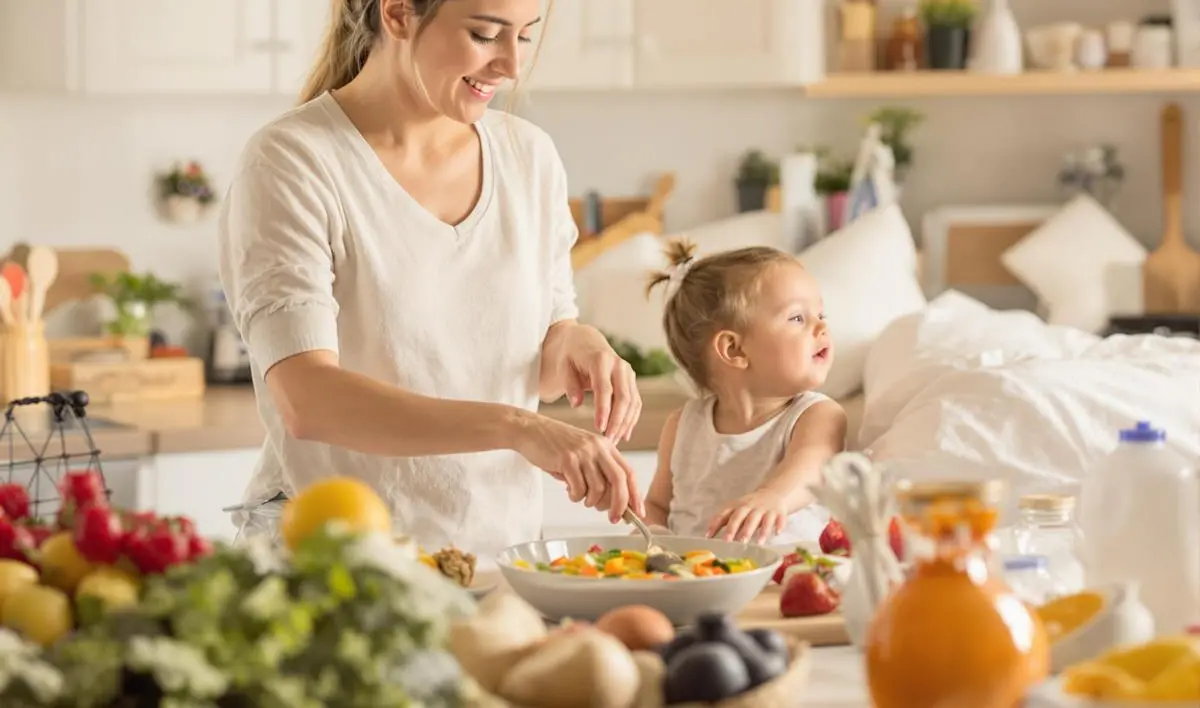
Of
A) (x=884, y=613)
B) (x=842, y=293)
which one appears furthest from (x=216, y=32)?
(x=884, y=613)

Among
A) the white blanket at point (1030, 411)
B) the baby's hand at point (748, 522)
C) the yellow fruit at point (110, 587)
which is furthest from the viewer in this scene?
the white blanket at point (1030, 411)

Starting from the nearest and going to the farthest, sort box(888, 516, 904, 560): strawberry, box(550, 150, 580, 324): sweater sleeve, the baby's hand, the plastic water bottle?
the plastic water bottle < box(888, 516, 904, 560): strawberry < the baby's hand < box(550, 150, 580, 324): sweater sleeve

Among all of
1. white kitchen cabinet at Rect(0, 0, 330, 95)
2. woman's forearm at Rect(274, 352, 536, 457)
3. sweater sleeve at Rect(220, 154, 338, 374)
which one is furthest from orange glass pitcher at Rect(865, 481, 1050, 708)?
white kitchen cabinet at Rect(0, 0, 330, 95)

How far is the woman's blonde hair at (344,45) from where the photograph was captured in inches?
81.3

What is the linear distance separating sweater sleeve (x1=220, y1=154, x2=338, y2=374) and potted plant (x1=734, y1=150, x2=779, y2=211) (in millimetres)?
2288

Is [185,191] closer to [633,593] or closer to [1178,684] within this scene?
[633,593]

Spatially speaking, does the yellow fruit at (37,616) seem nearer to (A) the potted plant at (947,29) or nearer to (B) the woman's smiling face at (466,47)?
(B) the woman's smiling face at (466,47)

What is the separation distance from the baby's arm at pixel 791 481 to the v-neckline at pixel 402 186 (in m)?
0.46

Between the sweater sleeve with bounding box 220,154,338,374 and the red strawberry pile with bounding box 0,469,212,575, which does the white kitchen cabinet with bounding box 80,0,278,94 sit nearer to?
the sweater sleeve with bounding box 220,154,338,374

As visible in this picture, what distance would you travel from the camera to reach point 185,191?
3867 mm

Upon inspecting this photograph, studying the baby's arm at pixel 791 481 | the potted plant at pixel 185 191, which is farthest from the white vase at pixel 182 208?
the baby's arm at pixel 791 481

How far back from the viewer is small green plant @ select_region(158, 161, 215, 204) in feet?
12.7

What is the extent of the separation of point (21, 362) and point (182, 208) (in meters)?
0.58

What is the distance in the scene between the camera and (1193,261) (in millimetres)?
4066
